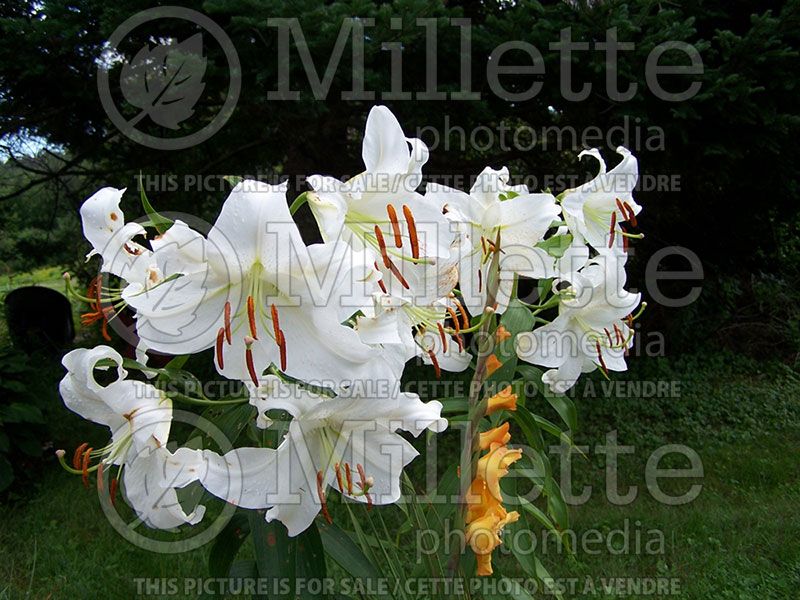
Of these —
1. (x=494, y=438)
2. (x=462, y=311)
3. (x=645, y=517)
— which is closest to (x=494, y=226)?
(x=462, y=311)

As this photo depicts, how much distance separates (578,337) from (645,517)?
2.28 metres

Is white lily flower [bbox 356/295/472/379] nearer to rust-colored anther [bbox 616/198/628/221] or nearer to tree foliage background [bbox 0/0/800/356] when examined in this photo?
rust-colored anther [bbox 616/198/628/221]

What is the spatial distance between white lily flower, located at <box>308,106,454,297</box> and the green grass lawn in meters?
1.98

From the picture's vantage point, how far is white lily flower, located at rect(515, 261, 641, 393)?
109cm

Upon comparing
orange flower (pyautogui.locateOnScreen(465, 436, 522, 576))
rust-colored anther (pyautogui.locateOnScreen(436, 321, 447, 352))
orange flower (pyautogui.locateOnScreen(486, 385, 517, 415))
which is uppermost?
rust-colored anther (pyautogui.locateOnScreen(436, 321, 447, 352))

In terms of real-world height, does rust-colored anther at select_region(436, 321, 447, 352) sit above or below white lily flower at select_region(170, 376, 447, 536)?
above

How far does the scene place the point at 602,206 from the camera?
1.08m

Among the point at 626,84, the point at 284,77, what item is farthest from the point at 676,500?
the point at 284,77

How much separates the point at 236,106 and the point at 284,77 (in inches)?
25.0

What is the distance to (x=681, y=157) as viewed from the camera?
3.42 meters

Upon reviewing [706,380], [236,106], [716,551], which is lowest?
[716,551]

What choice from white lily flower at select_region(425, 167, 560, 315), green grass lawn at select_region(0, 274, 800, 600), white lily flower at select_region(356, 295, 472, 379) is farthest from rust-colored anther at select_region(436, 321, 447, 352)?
green grass lawn at select_region(0, 274, 800, 600)

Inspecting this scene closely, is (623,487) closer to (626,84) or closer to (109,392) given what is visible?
(626,84)

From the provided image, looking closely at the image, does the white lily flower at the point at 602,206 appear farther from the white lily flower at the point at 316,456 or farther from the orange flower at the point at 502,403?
the white lily flower at the point at 316,456
